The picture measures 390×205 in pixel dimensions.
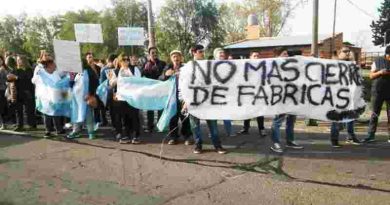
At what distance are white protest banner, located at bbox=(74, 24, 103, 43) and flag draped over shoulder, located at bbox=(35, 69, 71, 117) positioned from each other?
374 centimetres

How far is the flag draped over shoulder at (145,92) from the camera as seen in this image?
30.9 feet

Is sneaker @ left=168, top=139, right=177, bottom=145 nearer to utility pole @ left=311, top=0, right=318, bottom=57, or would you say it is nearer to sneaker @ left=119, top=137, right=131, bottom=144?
sneaker @ left=119, top=137, right=131, bottom=144

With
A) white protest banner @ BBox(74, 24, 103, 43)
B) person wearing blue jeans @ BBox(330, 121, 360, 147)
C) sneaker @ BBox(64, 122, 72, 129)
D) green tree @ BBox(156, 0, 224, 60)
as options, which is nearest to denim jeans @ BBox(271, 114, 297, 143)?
person wearing blue jeans @ BBox(330, 121, 360, 147)

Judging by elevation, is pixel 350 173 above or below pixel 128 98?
below

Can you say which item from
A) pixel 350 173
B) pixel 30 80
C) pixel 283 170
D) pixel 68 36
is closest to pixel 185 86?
pixel 283 170

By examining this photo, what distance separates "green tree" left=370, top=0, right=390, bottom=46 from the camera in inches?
2729

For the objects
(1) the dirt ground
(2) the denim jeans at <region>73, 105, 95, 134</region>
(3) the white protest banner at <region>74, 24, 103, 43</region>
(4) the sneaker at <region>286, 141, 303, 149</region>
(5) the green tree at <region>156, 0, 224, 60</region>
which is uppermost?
(5) the green tree at <region>156, 0, 224, 60</region>

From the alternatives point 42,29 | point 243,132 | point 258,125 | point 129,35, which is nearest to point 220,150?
point 258,125

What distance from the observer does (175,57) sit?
9148mm

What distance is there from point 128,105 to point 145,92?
1.44 ft

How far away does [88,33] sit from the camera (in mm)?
14359

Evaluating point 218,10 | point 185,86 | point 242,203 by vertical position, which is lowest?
point 242,203

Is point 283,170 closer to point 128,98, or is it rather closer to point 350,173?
point 350,173

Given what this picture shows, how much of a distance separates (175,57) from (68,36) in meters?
67.7
